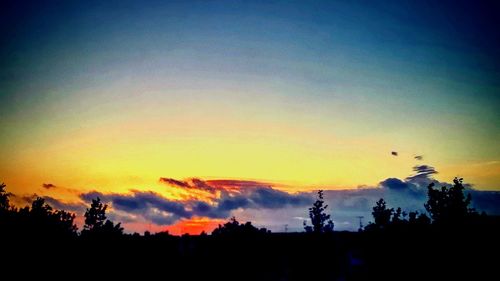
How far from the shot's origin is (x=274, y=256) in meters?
26.2

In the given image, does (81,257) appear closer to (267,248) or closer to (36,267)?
(36,267)

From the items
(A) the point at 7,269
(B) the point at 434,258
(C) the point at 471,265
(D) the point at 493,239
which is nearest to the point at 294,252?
(B) the point at 434,258

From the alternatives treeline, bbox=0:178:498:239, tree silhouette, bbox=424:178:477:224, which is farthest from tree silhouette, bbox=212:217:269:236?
tree silhouette, bbox=424:178:477:224

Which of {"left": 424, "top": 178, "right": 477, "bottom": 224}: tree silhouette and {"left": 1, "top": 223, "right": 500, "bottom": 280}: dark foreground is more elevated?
{"left": 424, "top": 178, "right": 477, "bottom": 224}: tree silhouette

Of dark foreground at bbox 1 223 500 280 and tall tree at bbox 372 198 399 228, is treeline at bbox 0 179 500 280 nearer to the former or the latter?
dark foreground at bbox 1 223 500 280

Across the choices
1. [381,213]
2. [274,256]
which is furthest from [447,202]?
[274,256]

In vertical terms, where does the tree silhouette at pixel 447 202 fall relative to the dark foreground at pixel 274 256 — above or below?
above

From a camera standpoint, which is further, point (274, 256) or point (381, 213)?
point (381, 213)

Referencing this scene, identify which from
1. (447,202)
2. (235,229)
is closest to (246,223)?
(235,229)

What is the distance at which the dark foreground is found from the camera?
893 inches

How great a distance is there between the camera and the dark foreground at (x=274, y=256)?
74.4ft

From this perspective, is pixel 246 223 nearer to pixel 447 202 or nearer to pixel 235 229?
pixel 235 229

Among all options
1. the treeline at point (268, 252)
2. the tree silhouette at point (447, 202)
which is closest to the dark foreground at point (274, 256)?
the treeline at point (268, 252)

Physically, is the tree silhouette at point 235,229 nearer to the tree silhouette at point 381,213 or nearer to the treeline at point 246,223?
the treeline at point 246,223
